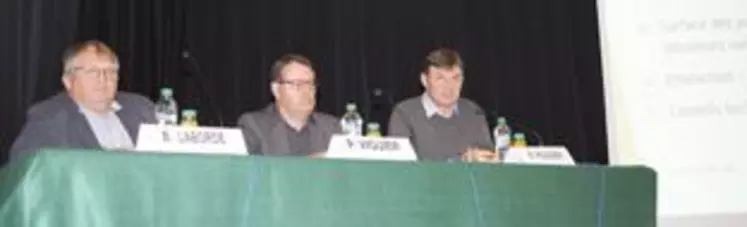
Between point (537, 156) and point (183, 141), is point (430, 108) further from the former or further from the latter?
point (183, 141)

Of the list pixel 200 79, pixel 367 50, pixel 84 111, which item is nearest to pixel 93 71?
pixel 84 111

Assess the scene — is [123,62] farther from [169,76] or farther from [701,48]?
[701,48]

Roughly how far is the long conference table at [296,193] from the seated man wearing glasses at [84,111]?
576 mm

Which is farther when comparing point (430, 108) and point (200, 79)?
point (200, 79)

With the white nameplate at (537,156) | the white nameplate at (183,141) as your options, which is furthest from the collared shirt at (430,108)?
the white nameplate at (183,141)

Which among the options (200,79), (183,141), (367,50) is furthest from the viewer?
(367,50)

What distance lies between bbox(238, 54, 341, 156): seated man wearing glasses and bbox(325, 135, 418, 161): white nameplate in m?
0.59

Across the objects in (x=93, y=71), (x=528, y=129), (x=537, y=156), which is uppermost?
(x=93, y=71)

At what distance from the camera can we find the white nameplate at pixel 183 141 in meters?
2.45

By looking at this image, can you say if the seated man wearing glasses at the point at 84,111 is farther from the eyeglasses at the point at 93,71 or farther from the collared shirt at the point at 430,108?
the collared shirt at the point at 430,108

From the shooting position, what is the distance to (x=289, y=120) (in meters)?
3.44

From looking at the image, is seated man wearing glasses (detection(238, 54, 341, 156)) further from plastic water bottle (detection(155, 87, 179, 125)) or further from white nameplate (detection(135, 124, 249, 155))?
white nameplate (detection(135, 124, 249, 155))

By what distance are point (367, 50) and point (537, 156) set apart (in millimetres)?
1958

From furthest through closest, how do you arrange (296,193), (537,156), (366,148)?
1. (537,156)
2. (366,148)
3. (296,193)
